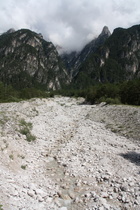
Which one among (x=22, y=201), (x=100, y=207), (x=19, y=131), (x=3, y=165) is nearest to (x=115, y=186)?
(x=100, y=207)

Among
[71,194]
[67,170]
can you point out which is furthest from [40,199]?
[67,170]

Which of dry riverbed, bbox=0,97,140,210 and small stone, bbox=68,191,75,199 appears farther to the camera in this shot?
small stone, bbox=68,191,75,199

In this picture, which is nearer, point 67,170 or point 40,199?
point 40,199

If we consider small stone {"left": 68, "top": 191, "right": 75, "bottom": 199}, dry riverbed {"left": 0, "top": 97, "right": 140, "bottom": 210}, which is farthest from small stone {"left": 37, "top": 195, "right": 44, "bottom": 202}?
small stone {"left": 68, "top": 191, "right": 75, "bottom": 199}

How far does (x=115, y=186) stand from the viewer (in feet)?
33.8

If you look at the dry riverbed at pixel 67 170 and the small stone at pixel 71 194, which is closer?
the dry riverbed at pixel 67 170

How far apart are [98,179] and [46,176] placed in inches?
132

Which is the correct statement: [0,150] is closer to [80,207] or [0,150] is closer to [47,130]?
[80,207]

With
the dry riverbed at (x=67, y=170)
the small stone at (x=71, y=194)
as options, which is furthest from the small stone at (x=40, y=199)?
the small stone at (x=71, y=194)

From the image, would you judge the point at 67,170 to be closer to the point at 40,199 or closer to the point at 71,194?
the point at 71,194

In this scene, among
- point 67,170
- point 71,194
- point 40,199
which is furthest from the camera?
point 67,170

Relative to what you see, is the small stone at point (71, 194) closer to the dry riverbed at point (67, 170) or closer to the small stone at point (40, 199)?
the dry riverbed at point (67, 170)

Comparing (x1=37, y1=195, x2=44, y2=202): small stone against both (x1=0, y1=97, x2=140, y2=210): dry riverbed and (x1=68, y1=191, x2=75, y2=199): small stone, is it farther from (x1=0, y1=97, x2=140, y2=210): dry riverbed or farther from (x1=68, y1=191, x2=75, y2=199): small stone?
(x1=68, y1=191, x2=75, y2=199): small stone

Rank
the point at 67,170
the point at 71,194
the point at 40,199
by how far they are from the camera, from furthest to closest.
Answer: the point at 67,170 < the point at 71,194 < the point at 40,199
